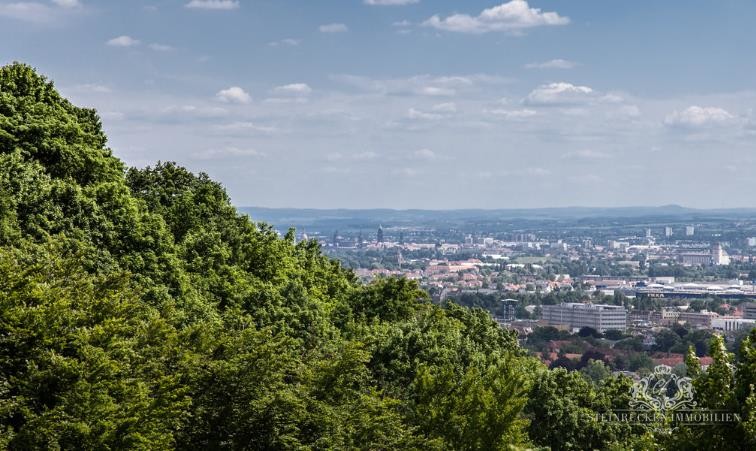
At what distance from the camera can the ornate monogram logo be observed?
92.2ft

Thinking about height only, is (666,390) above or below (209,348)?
below

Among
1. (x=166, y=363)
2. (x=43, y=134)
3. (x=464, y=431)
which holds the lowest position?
(x=464, y=431)

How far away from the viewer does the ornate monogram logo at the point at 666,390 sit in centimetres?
2809

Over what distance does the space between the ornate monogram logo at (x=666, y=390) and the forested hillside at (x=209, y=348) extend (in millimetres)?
883

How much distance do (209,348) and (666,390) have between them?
12448mm

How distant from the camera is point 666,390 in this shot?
1241 inches

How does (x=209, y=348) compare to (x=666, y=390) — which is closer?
(x=666, y=390)

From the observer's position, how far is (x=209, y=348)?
3466cm

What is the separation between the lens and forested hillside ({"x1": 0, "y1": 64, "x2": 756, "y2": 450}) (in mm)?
28203

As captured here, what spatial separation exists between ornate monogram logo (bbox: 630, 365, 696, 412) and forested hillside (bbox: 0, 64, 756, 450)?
88 cm

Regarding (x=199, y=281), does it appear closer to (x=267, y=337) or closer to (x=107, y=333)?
(x=267, y=337)

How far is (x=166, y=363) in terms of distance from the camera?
108ft

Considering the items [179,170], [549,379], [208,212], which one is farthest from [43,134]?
[549,379]

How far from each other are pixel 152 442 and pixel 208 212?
112ft
